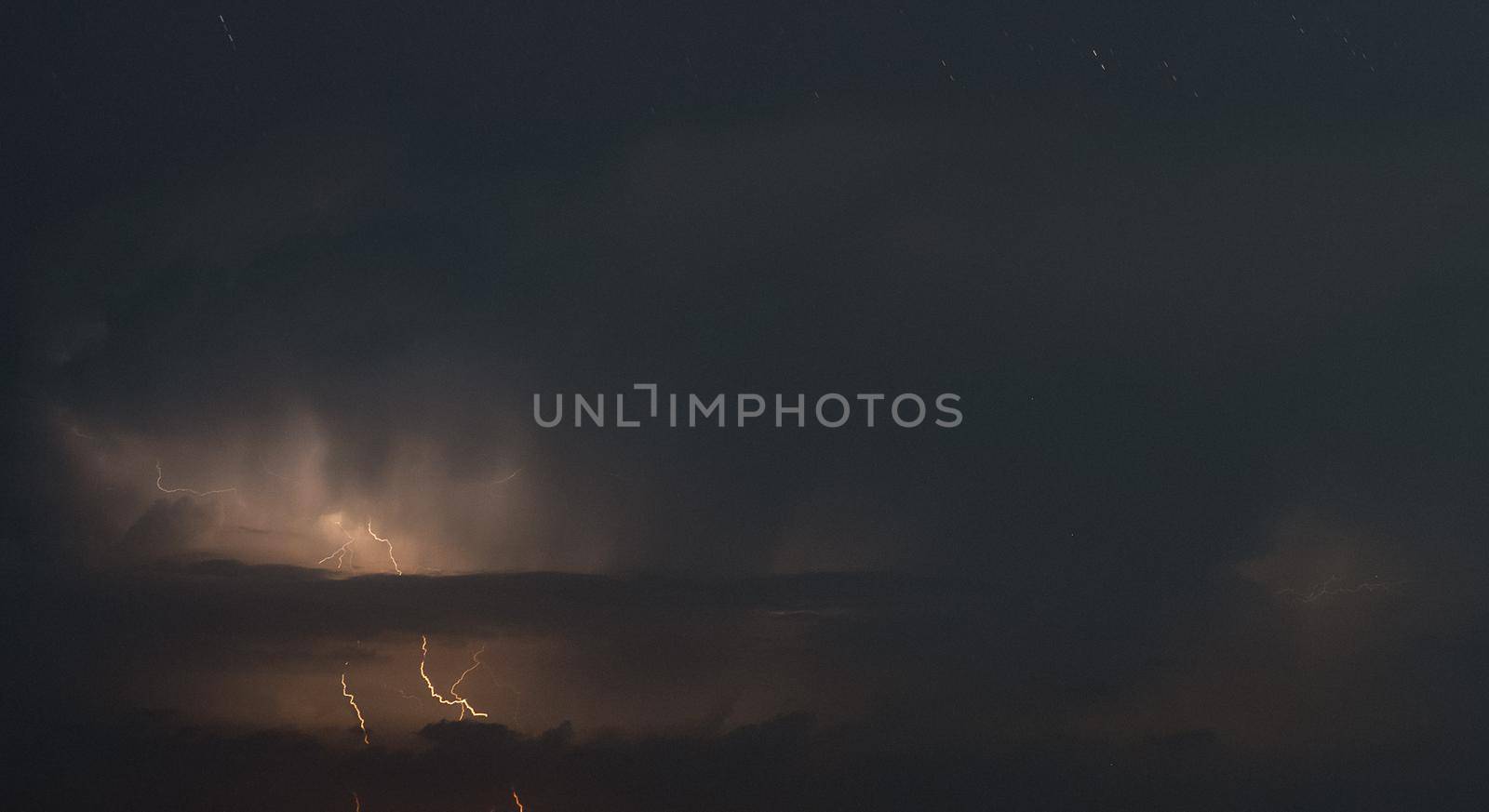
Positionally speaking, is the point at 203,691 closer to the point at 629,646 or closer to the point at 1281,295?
the point at 629,646

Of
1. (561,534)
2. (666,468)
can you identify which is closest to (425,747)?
(561,534)

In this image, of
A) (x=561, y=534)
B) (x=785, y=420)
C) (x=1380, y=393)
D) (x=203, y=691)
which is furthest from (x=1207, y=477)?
(x=203, y=691)

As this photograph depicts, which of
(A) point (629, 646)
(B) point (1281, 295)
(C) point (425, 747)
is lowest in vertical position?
(C) point (425, 747)

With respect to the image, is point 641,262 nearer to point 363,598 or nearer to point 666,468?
point 666,468

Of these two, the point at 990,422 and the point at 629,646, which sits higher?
the point at 990,422

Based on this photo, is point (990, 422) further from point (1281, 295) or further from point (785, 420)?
point (1281, 295)

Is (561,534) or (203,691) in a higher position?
(561,534)

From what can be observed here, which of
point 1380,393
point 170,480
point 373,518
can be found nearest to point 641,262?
point 373,518

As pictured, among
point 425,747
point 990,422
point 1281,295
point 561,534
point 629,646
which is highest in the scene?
point 1281,295
